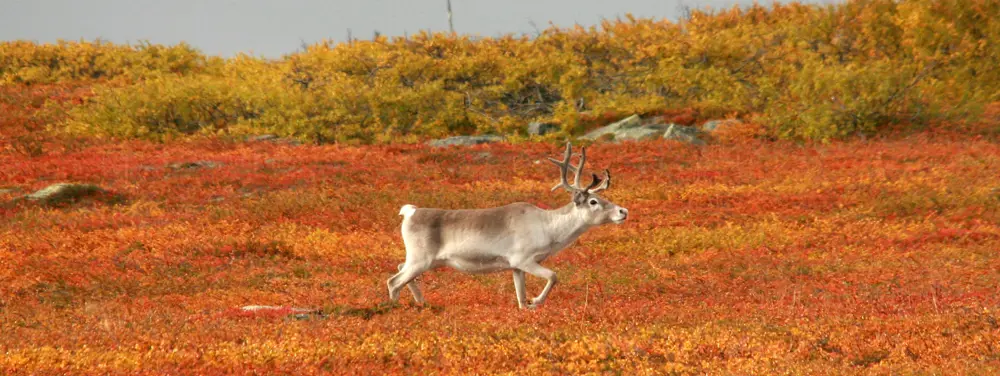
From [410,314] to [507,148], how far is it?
2869cm

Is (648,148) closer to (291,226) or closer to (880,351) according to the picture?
(291,226)

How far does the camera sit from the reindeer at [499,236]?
1502 centimetres

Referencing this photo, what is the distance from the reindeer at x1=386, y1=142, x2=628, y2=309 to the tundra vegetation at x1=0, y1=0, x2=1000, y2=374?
689 millimetres

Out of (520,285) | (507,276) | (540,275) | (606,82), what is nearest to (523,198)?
(507,276)

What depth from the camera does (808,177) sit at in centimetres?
3209

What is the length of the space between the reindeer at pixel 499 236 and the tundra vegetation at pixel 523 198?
2.26ft

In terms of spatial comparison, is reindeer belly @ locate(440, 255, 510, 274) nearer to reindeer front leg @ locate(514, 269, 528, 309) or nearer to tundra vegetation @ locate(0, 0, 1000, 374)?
reindeer front leg @ locate(514, 269, 528, 309)

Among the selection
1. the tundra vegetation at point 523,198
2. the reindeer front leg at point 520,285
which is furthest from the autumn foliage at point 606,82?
the reindeer front leg at point 520,285

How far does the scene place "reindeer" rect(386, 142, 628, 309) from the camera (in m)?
15.0

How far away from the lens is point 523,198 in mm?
30391

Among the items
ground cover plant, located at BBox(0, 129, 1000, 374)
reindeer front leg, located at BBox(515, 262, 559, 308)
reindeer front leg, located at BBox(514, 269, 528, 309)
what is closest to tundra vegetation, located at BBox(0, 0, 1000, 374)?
ground cover plant, located at BBox(0, 129, 1000, 374)

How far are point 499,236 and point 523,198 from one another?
50.4ft

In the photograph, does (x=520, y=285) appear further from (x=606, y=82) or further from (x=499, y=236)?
(x=606, y=82)

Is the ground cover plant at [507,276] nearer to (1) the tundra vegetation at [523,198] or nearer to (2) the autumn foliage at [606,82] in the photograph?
(1) the tundra vegetation at [523,198]
